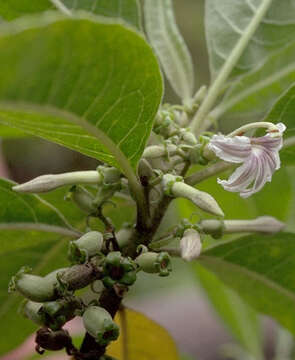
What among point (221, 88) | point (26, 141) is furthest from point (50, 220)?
point (26, 141)

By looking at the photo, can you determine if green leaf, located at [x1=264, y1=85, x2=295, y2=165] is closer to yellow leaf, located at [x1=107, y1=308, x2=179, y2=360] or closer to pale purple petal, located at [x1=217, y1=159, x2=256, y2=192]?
pale purple petal, located at [x1=217, y1=159, x2=256, y2=192]

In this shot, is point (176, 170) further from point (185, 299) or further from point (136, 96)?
point (185, 299)

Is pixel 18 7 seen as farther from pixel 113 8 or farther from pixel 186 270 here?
pixel 186 270

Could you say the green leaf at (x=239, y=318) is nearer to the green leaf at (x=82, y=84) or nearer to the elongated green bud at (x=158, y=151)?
the elongated green bud at (x=158, y=151)

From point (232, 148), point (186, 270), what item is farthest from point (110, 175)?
point (186, 270)

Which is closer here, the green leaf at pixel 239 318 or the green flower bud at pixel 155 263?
the green flower bud at pixel 155 263

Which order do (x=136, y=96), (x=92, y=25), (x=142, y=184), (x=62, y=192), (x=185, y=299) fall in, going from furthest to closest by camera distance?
1. (x=185, y=299)
2. (x=62, y=192)
3. (x=142, y=184)
4. (x=136, y=96)
5. (x=92, y=25)

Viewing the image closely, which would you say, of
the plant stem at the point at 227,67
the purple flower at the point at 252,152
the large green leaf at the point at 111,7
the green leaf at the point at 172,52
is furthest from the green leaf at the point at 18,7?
the purple flower at the point at 252,152
